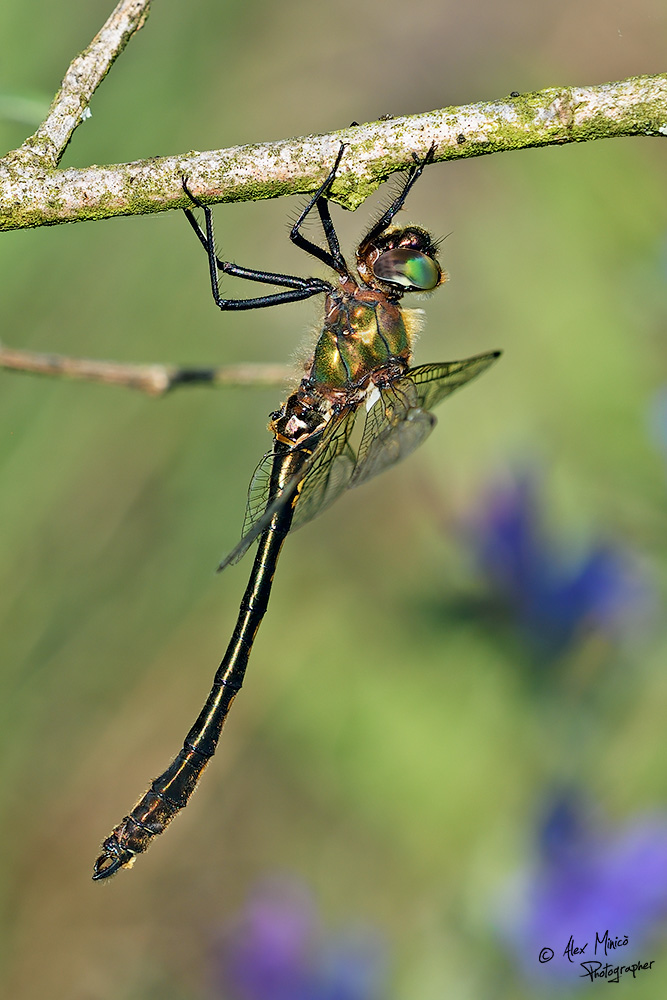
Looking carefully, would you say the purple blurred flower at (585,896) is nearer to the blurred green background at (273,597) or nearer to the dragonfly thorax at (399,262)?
the blurred green background at (273,597)

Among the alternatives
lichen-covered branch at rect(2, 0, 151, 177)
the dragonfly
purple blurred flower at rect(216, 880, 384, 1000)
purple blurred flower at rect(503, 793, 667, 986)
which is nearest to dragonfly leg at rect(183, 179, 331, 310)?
the dragonfly

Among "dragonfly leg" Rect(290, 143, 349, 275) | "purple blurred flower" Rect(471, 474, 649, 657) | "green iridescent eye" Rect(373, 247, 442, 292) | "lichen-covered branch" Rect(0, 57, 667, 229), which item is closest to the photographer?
"lichen-covered branch" Rect(0, 57, 667, 229)

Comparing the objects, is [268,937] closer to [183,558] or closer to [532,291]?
[183,558]

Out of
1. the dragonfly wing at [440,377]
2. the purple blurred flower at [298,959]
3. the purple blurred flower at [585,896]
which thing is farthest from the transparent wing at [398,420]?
the purple blurred flower at [298,959]

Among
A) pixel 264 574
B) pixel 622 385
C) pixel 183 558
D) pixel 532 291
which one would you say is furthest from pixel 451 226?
pixel 264 574

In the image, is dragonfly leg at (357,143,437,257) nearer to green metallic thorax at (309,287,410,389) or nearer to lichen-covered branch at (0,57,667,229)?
green metallic thorax at (309,287,410,389)
